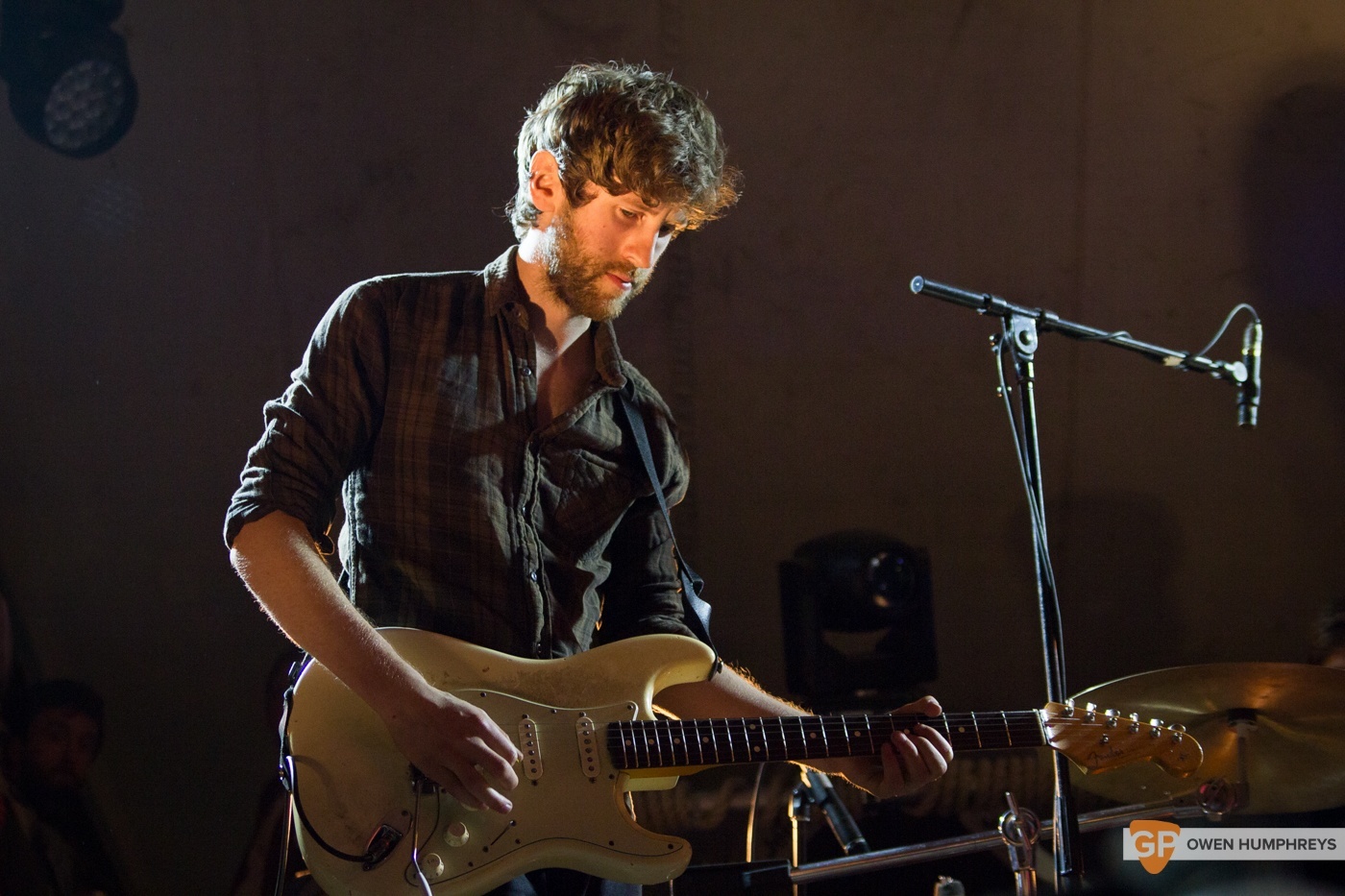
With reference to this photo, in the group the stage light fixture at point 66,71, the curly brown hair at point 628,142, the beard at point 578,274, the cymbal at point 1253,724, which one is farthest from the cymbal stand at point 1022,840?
the stage light fixture at point 66,71

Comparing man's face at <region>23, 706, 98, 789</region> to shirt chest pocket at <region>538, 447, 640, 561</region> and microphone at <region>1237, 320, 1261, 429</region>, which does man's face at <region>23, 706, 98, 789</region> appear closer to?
shirt chest pocket at <region>538, 447, 640, 561</region>

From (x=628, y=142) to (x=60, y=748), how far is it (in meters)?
2.17

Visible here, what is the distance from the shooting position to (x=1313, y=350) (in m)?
3.50

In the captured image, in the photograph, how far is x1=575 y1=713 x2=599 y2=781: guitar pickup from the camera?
1660mm

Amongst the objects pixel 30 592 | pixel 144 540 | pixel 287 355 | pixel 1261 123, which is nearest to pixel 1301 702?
pixel 1261 123

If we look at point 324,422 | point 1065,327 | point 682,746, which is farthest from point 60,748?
point 1065,327

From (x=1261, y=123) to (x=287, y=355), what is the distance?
10.4 feet

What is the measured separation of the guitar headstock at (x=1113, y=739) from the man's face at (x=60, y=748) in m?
2.41

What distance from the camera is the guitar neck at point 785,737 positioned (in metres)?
1.70

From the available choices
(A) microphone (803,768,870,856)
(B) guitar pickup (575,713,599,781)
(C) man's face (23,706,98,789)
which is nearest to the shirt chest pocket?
(B) guitar pickup (575,713,599,781)

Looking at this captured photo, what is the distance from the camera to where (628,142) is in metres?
2.04

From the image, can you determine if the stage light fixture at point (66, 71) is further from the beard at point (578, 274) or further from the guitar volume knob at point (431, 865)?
the guitar volume knob at point (431, 865)

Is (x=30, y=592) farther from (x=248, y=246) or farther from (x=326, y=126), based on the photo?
(x=326, y=126)

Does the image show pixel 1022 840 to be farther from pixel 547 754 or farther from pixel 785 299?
pixel 785 299
